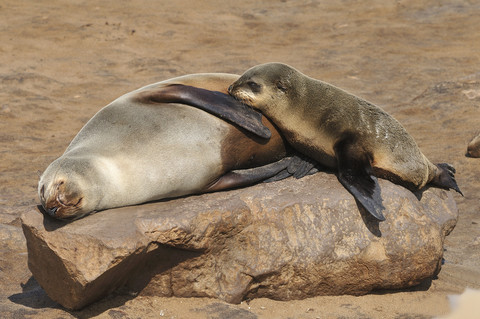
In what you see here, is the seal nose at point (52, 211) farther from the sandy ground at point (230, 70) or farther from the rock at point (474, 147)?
the rock at point (474, 147)

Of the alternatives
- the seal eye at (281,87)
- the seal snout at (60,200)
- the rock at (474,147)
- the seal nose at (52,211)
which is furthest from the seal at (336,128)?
the rock at (474,147)

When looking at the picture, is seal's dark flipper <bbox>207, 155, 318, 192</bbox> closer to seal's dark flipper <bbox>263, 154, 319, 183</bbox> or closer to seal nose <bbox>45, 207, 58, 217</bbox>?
seal's dark flipper <bbox>263, 154, 319, 183</bbox>

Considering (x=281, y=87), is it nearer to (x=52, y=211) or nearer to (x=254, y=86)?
(x=254, y=86)

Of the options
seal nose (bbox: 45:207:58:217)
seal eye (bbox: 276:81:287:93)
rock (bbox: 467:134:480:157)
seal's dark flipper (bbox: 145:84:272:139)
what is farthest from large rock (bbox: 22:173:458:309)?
rock (bbox: 467:134:480:157)

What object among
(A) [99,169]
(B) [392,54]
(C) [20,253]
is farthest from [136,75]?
(A) [99,169]

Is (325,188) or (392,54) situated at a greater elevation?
(325,188)

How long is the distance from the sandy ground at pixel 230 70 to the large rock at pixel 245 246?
14 cm

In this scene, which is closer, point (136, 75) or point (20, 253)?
point (20, 253)

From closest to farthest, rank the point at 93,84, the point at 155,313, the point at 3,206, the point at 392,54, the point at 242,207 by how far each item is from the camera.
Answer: the point at 155,313 < the point at 242,207 < the point at 3,206 < the point at 93,84 < the point at 392,54

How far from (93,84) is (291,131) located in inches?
278

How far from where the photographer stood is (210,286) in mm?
4547

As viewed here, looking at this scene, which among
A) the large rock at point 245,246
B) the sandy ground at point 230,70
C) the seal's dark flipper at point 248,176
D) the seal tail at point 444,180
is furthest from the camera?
the seal tail at point 444,180

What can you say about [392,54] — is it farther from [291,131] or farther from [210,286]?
[210,286]

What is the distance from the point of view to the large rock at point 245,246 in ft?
13.5
